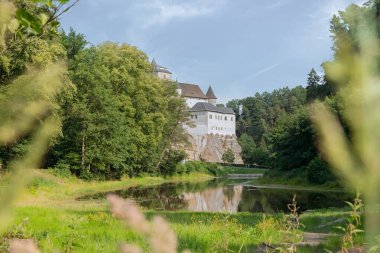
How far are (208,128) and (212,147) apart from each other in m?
7.41

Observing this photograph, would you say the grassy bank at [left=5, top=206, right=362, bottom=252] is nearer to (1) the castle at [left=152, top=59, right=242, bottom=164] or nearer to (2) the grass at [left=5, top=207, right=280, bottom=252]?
(2) the grass at [left=5, top=207, right=280, bottom=252]

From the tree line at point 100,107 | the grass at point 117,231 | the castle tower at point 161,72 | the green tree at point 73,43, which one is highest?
the castle tower at point 161,72

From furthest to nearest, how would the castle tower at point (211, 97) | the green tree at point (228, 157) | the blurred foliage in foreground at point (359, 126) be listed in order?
1. the castle tower at point (211, 97)
2. the green tree at point (228, 157)
3. the blurred foliage in foreground at point (359, 126)

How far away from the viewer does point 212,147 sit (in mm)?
94875

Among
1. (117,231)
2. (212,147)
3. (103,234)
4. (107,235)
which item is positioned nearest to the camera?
(107,235)

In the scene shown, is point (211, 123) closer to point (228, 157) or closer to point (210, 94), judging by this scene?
point (228, 157)

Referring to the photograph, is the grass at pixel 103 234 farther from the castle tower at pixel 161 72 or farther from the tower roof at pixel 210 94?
the tower roof at pixel 210 94

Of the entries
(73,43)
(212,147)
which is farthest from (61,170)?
(212,147)

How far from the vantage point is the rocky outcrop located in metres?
91.1

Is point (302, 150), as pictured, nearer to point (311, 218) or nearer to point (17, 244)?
point (311, 218)

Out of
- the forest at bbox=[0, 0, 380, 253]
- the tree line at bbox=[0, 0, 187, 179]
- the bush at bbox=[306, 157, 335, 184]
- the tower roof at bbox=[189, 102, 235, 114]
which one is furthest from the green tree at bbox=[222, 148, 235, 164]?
the bush at bbox=[306, 157, 335, 184]

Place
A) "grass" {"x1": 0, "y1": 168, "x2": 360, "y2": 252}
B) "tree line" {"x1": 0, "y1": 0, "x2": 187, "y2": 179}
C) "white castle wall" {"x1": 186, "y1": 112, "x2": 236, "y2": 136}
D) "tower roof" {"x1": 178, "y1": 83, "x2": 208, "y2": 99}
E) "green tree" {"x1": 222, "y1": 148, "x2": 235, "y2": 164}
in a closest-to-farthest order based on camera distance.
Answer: "grass" {"x1": 0, "y1": 168, "x2": 360, "y2": 252}, "tree line" {"x1": 0, "y1": 0, "x2": 187, "y2": 179}, "green tree" {"x1": 222, "y1": 148, "x2": 235, "y2": 164}, "white castle wall" {"x1": 186, "y1": 112, "x2": 236, "y2": 136}, "tower roof" {"x1": 178, "y1": 83, "x2": 208, "y2": 99}

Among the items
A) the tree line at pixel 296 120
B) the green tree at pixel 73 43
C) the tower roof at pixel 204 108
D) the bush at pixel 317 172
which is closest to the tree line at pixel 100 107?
the green tree at pixel 73 43

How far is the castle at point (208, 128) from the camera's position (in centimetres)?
9271
